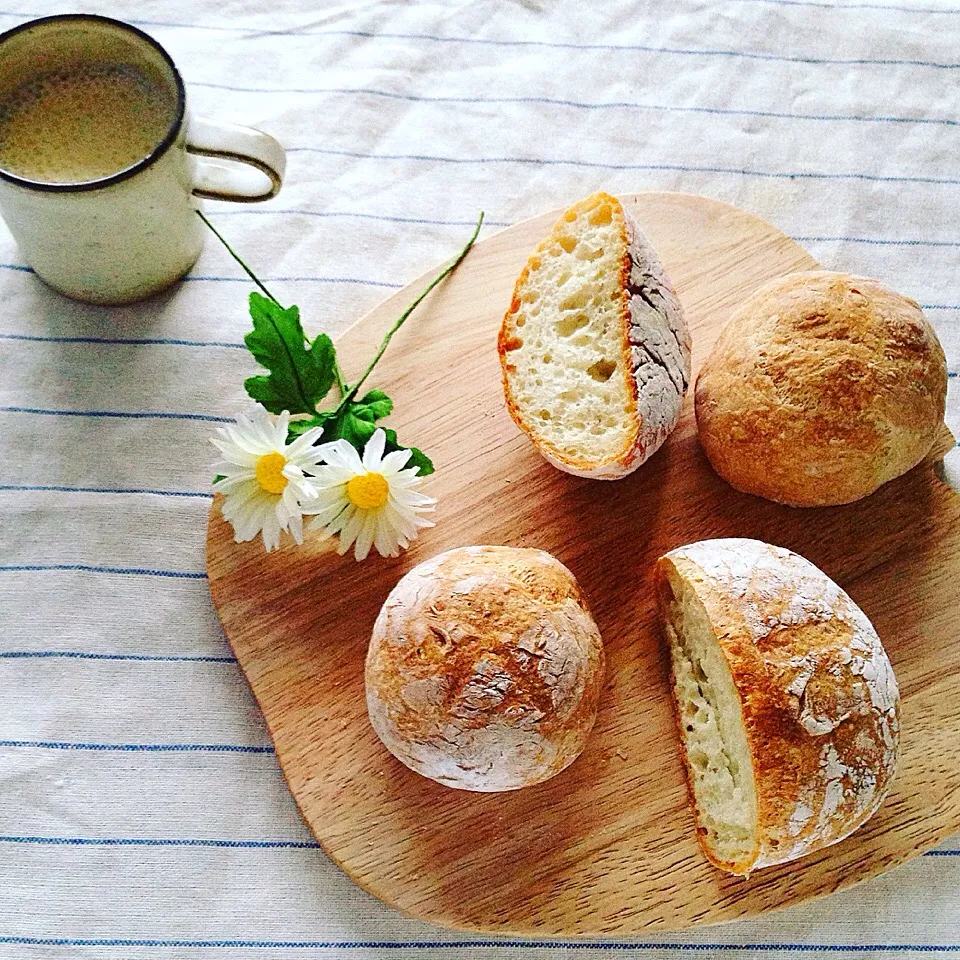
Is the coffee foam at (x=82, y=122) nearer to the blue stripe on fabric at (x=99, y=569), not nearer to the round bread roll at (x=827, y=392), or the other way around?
the blue stripe on fabric at (x=99, y=569)

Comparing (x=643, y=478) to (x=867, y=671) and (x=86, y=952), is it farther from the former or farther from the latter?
(x=86, y=952)

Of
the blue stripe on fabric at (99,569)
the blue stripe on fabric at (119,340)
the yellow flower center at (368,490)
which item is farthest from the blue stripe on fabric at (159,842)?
the blue stripe on fabric at (119,340)

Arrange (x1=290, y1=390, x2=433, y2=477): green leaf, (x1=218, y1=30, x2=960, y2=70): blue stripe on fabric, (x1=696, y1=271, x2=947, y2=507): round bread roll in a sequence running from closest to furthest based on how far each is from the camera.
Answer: (x1=696, y1=271, x2=947, y2=507): round bread roll, (x1=290, y1=390, x2=433, y2=477): green leaf, (x1=218, y1=30, x2=960, y2=70): blue stripe on fabric

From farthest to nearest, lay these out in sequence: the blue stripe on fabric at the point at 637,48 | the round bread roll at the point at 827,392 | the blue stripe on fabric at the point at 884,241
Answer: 1. the blue stripe on fabric at the point at 637,48
2. the blue stripe on fabric at the point at 884,241
3. the round bread roll at the point at 827,392

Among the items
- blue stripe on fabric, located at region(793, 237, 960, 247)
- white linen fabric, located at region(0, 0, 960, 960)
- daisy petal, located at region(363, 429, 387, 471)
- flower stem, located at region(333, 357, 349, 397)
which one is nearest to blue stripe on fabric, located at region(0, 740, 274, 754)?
white linen fabric, located at region(0, 0, 960, 960)

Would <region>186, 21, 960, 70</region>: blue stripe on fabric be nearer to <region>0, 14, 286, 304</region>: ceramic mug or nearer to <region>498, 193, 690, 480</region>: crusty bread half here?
<region>0, 14, 286, 304</region>: ceramic mug

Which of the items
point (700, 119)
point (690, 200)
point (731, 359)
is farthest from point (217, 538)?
point (700, 119)
